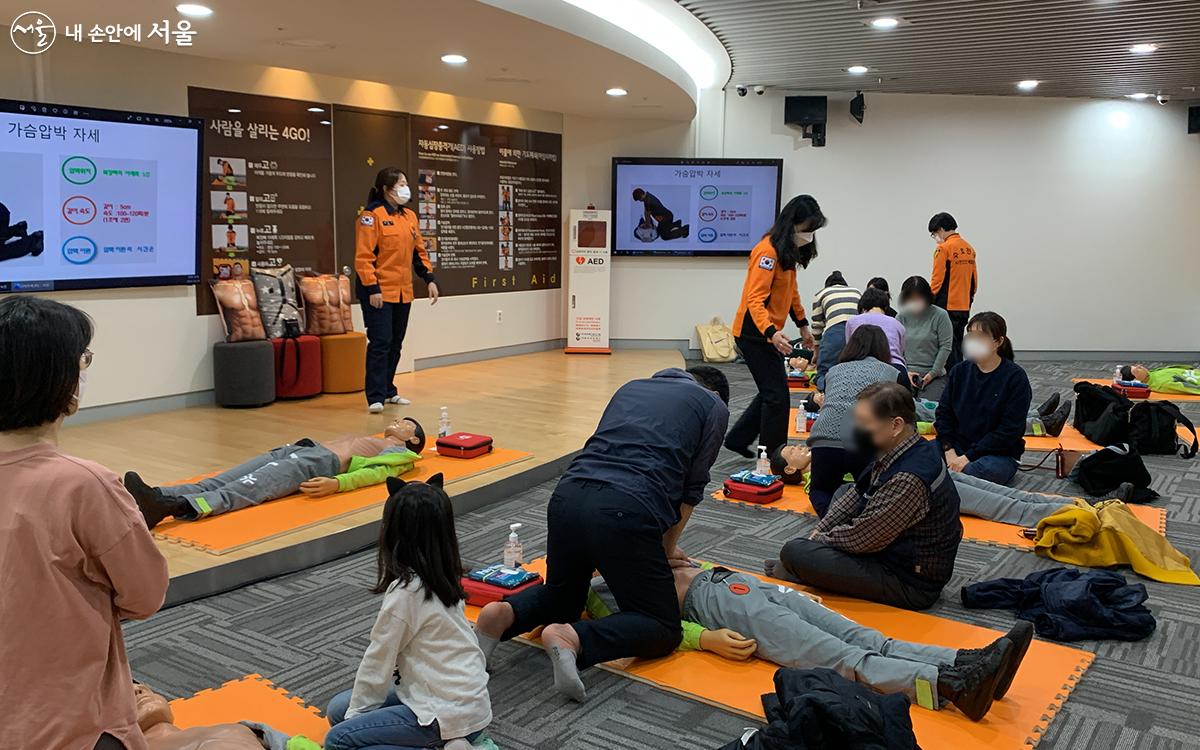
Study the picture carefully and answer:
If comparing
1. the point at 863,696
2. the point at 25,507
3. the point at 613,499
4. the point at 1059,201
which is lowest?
the point at 863,696

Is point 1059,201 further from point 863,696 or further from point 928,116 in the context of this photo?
point 863,696

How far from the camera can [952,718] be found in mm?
2992

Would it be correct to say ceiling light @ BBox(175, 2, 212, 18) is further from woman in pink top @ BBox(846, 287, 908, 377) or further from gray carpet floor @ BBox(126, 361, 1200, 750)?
woman in pink top @ BBox(846, 287, 908, 377)

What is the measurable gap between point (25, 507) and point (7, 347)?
0.91 feet

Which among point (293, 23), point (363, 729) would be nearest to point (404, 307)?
point (293, 23)

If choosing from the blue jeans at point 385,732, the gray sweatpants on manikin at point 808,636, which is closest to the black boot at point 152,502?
the blue jeans at point 385,732

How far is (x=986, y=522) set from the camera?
16.7 feet

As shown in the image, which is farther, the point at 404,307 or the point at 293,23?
the point at 404,307

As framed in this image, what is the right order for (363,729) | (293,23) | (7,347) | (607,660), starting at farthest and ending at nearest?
(293,23) < (607,660) < (363,729) < (7,347)

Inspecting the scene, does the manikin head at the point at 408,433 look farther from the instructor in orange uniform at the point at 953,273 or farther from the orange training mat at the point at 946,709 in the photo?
the instructor in orange uniform at the point at 953,273

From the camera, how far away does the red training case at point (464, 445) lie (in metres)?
5.79

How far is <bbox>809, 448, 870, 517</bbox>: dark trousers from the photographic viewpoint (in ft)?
15.9

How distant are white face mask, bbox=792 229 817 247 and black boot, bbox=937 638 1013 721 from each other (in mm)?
3119

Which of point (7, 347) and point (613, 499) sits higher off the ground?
point (7, 347)
